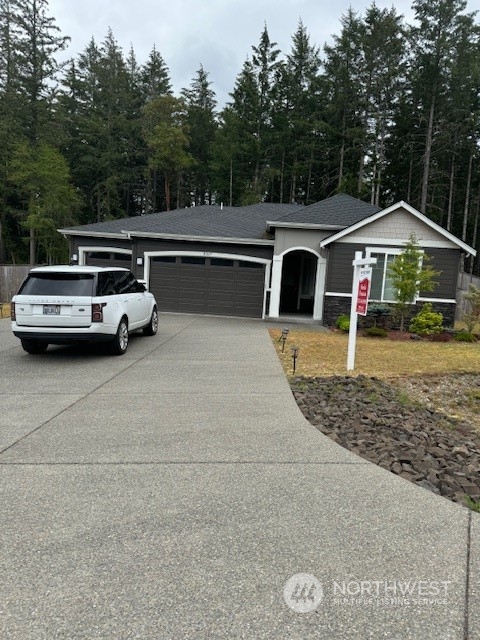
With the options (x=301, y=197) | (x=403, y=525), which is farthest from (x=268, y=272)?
(x=301, y=197)

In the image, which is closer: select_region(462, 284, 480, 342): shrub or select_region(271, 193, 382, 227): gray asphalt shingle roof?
select_region(462, 284, 480, 342): shrub

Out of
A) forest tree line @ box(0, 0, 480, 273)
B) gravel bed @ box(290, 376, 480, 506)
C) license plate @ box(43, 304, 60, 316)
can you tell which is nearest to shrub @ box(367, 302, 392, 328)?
gravel bed @ box(290, 376, 480, 506)

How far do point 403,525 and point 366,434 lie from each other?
6.13 ft

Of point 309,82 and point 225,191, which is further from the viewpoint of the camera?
point 225,191

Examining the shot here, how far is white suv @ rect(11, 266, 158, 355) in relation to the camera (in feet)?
25.5

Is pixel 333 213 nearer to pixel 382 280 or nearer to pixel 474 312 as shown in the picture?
pixel 382 280

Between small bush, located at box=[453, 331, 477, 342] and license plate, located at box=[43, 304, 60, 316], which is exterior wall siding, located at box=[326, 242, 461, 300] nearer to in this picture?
small bush, located at box=[453, 331, 477, 342]

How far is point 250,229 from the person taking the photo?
18.3m

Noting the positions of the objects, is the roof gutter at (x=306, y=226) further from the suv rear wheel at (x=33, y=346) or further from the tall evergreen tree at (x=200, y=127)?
the tall evergreen tree at (x=200, y=127)

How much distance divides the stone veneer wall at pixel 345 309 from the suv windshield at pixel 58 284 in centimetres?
949

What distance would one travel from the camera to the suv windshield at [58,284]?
7883mm

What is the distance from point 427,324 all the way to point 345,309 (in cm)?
272

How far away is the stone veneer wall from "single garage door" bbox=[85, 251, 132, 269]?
863cm

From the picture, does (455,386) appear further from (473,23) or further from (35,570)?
(473,23)
